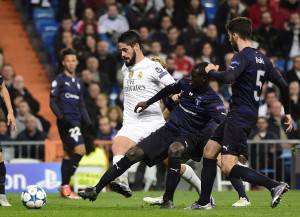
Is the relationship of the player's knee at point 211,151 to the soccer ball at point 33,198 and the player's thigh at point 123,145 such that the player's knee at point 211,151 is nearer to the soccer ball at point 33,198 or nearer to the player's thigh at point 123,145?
the player's thigh at point 123,145

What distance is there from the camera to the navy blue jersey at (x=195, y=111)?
12820 millimetres

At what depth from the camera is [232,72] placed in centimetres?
1158

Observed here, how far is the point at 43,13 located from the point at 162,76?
11.5 m

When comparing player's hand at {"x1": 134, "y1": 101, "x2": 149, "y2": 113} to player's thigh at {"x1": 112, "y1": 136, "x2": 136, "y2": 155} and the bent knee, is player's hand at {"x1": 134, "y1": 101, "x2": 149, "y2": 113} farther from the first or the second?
the bent knee

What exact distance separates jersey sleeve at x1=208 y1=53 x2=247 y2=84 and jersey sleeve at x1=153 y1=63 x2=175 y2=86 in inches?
72.3

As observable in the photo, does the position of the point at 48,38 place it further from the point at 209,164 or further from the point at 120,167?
the point at 209,164

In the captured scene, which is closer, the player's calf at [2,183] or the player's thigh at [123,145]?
the player's calf at [2,183]

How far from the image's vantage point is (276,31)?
23641 mm

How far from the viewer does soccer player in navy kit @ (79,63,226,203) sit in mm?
12688

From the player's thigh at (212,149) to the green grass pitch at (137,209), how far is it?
65 cm

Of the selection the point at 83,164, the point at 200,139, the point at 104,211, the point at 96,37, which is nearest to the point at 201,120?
the point at 200,139

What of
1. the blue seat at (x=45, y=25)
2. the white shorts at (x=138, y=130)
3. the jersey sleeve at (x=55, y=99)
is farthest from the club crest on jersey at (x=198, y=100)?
the blue seat at (x=45, y=25)

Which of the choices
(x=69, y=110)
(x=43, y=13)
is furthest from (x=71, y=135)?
(x=43, y=13)

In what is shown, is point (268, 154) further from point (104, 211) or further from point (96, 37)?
point (104, 211)
